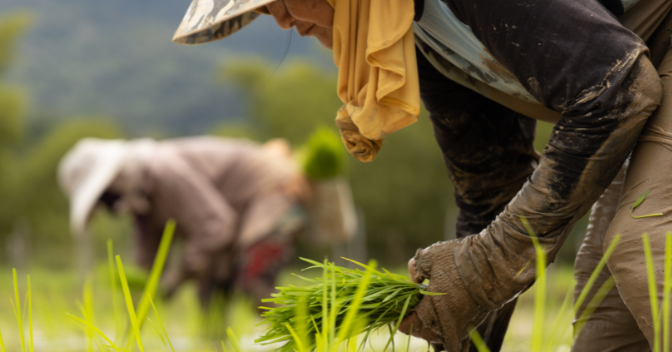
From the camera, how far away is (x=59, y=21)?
24.7m

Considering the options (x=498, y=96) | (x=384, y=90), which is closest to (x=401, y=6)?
(x=384, y=90)

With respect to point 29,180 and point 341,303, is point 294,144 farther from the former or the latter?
point 341,303

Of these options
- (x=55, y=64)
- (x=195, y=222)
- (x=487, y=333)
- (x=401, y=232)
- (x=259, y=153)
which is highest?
(x=487, y=333)

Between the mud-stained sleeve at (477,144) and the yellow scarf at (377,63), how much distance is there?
8.4 inches

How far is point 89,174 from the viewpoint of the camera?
124 inches

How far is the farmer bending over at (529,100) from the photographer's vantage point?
24.5 inches

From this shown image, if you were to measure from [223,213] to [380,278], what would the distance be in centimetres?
244

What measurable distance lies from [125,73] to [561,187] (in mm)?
22831

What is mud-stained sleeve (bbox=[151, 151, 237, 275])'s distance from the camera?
307 centimetres

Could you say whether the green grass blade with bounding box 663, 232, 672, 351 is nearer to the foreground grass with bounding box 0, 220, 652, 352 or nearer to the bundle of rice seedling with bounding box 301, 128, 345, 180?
the foreground grass with bounding box 0, 220, 652, 352

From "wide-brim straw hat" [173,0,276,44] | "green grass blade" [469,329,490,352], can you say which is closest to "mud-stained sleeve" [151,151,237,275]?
"wide-brim straw hat" [173,0,276,44]

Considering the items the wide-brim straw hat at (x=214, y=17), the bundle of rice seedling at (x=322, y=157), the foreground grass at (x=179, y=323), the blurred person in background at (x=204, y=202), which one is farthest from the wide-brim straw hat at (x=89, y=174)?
the wide-brim straw hat at (x=214, y=17)

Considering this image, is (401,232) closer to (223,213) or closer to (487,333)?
(223,213)

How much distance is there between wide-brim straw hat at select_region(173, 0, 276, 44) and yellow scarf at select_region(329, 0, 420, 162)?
0.12m
